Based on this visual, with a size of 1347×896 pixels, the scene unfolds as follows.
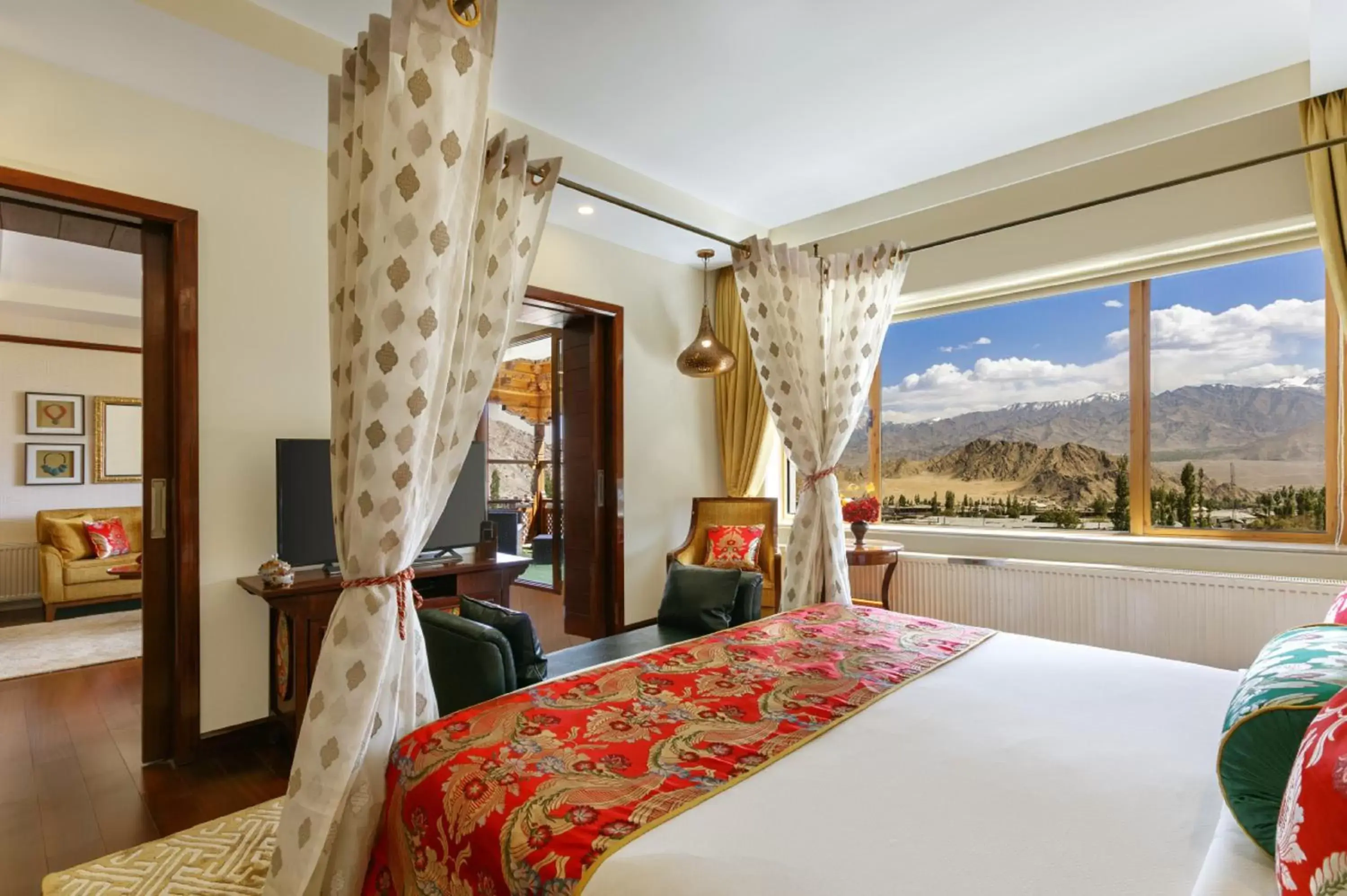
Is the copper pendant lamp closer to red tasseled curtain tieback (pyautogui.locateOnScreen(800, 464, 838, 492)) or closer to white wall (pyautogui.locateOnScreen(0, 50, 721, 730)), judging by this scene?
red tasseled curtain tieback (pyautogui.locateOnScreen(800, 464, 838, 492))

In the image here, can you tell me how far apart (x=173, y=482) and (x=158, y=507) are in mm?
131

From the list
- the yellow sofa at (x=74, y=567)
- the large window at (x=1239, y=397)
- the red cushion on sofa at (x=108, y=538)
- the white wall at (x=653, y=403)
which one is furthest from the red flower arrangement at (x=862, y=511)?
the red cushion on sofa at (x=108, y=538)

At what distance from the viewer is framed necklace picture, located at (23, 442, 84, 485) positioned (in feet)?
20.5

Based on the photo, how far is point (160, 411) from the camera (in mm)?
2998

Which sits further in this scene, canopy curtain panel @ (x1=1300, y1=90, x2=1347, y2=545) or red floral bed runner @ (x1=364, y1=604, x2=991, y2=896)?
canopy curtain panel @ (x1=1300, y1=90, x2=1347, y2=545)

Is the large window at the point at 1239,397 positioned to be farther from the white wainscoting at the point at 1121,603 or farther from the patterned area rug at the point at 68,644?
the patterned area rug at the point at 68,644

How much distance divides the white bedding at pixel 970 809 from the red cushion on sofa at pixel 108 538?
23.1 feet

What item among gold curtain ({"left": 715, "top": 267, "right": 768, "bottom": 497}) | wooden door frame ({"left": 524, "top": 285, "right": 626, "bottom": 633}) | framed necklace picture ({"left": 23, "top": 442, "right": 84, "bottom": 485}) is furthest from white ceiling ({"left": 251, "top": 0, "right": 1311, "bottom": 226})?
framed necklace picture ({"left": 23, "top": 442, "right": 84, "bottom": 485})

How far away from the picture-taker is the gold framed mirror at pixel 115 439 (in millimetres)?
6605

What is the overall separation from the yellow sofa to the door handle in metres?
3.72

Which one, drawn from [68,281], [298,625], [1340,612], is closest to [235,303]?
[298,625]

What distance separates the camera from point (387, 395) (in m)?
1.73

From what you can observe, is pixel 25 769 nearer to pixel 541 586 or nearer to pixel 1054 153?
pixel 541 586

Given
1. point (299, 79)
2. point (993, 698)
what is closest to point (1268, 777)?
point (993, 698)
